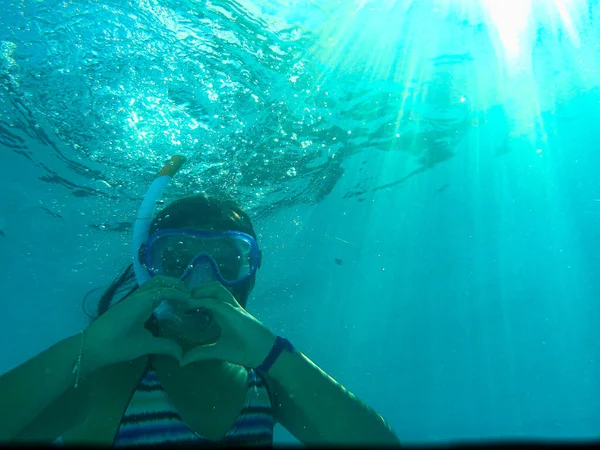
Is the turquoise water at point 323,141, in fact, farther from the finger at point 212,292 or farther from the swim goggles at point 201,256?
the swim goggles at point 201,256

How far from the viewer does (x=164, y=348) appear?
9.31ft

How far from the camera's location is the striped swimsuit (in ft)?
8.03

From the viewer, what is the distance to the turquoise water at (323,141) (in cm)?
768

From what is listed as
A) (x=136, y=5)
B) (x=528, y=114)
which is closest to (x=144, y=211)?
(x=136, y=5)

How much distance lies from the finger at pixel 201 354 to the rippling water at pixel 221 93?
668 centimetres

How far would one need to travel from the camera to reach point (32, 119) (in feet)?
30.2

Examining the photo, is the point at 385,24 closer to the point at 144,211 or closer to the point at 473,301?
the point at 144,211

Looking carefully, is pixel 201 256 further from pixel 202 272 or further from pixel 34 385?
pixel 34 385

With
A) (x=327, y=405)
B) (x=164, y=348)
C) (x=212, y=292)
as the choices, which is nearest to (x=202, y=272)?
(x=212, y=292)

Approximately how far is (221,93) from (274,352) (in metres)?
6.99

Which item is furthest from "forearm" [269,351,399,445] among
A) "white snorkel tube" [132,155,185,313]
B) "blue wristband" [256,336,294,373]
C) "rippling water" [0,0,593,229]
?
"rippling water" [0,0,593,229]

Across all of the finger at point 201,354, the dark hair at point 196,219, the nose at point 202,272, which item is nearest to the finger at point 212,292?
the finger at point 201,354

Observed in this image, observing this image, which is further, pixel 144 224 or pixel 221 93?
pixel 221 93

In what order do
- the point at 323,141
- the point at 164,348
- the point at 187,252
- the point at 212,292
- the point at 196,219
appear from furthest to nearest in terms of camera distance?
the point at 323,141, the point at 196,219, the point at 187,252, the point at 212,292, the point at 164,348
